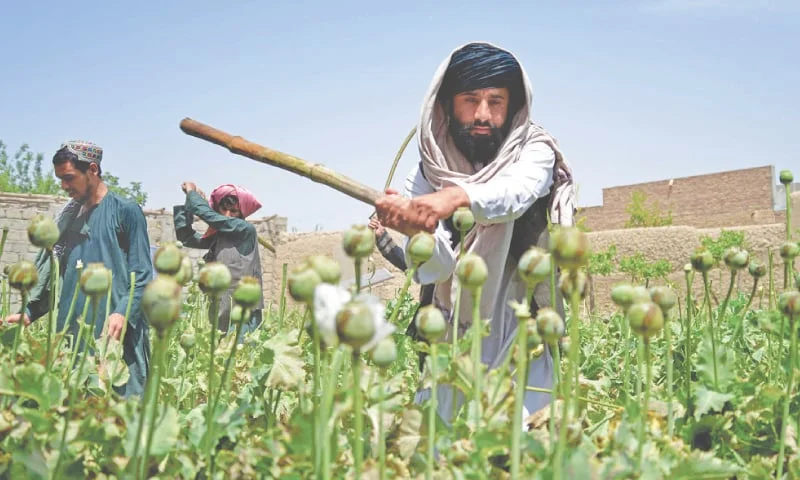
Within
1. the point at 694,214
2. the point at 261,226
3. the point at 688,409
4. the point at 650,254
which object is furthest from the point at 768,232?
the point at 688,409

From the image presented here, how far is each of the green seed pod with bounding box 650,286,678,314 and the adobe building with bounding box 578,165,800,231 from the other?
22469 millimetres

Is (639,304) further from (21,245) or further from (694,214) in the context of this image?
(694,214)

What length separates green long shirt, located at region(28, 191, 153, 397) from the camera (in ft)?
10.6

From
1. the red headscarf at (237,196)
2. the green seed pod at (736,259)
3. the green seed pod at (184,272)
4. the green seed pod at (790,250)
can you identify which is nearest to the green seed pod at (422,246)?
the green seed pod at (184,272)

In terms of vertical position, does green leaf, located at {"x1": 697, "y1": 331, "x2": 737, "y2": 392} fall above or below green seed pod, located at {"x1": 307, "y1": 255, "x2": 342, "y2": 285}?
below

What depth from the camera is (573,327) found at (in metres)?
0.68

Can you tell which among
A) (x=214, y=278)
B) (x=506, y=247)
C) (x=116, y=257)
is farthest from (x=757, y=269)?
(x=116, y=257)

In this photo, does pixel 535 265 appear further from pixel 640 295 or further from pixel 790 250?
pixel 790 250

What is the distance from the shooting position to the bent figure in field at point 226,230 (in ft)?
16.7

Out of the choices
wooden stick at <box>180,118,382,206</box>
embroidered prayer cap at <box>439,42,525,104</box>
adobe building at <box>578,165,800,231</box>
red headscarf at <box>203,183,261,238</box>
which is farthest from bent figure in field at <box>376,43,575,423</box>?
adobe building at <box>578,165,800,231</box>

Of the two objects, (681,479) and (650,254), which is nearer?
(681,479)

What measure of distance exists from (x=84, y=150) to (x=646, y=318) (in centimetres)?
313

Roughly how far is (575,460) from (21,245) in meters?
14.9

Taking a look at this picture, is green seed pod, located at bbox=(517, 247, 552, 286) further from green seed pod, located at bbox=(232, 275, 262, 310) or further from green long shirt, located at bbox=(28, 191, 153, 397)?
green long shirt, located at bbox=(28, 191, 153, 397)
